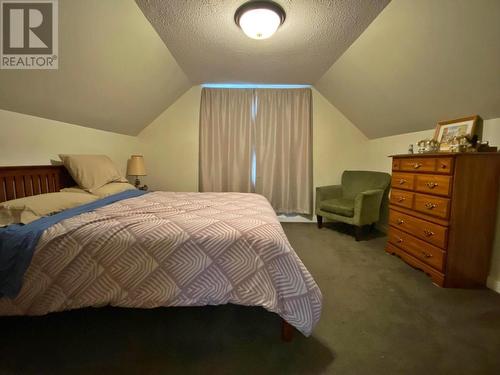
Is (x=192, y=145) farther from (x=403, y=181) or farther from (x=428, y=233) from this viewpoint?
(x=428, y=233)

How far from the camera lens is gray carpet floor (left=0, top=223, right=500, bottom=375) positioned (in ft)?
3.75

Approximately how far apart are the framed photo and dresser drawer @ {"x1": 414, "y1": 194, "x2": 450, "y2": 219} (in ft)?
1.80

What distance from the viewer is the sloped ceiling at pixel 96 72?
5.54ft

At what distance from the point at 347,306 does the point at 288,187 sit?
90.2 inches

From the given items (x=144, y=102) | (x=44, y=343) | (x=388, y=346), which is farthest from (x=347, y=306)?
(x=144, y=102)

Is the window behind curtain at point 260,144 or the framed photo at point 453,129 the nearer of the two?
the framed photo at point 453,129

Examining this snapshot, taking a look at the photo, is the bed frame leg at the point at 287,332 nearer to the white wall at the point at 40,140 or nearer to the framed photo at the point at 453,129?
the framed photo at the point at 453,129

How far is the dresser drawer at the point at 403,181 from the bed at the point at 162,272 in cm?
170

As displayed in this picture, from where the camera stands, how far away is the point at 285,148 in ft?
12.1

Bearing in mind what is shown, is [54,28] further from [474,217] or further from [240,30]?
[474,217]

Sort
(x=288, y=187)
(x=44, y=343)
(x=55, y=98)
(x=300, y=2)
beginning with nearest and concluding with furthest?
(x=44, y=343) < (x=300, y=2) < (x=55, y=98) < (x=288, y=187)

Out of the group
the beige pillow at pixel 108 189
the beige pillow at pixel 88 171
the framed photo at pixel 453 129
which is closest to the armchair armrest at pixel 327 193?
the framed photo at pixel 453 129

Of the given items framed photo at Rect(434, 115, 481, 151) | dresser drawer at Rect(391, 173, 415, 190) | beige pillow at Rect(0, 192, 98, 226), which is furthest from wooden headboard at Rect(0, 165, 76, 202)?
framed photo at Rect(434, 115, 481, 151)

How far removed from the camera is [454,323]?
4.78 feet
